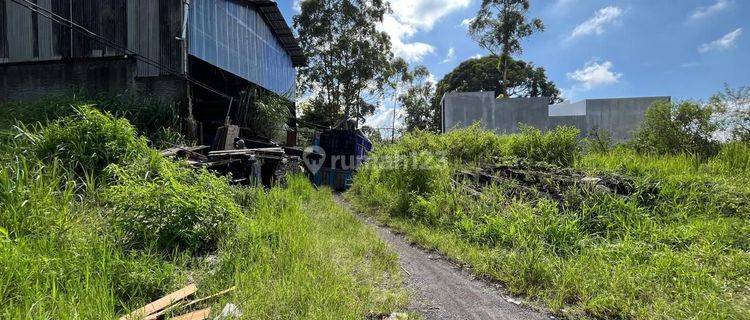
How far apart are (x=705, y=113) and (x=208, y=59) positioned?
12.1m

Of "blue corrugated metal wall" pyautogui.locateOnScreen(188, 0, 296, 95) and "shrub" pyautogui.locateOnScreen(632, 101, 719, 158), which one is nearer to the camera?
"shrub" pyautogui.locateOnScreen(632, 101, 719, 158)

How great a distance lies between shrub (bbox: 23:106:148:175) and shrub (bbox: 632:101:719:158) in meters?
9.56

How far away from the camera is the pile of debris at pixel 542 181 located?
17.6ft

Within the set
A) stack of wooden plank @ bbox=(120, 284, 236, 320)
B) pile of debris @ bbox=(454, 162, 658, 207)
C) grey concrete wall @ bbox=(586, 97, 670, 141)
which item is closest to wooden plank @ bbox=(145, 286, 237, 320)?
stack of wooden plank @ bbox=(120, 284, 236, 320)

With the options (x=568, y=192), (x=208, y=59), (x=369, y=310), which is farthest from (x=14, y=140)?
(x=568, y=192)

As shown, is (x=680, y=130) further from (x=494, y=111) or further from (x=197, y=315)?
(x=494, y=111)

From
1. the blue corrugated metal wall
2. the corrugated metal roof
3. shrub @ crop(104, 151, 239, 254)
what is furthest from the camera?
the corrugated metal roof

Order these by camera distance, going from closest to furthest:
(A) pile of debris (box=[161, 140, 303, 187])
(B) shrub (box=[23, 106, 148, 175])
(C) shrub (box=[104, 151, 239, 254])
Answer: (C) shrub (box=[104, 151, 239, 254]), (B) shrub (box=[23, 106, 148, 175]), (A) pile of debris (box=[161, 140, 303, 187])

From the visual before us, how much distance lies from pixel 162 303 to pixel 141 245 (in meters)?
1.04

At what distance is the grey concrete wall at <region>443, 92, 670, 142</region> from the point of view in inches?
628

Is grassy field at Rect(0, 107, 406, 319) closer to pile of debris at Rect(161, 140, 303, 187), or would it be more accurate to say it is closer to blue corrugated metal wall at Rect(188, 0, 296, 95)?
pile of debris at Rect(161, 140, 303, 187)

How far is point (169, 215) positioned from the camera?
3637mm

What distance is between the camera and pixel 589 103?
54.2 feet

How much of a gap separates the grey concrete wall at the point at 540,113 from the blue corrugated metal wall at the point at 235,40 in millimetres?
8455
